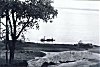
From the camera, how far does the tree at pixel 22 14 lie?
419cm

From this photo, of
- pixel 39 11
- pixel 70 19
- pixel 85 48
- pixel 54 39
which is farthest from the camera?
pixel 70 19

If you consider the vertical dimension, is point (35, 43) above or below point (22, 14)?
below

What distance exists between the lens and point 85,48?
4.68 meters

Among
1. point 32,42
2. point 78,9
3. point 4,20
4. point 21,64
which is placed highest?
point 78,9

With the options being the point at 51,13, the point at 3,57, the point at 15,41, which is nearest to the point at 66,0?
the point at 51,13

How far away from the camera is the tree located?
13.7 ft

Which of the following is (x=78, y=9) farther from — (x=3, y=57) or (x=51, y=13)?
(x=3, y=57)

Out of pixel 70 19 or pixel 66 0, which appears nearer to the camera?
pixel 66 0

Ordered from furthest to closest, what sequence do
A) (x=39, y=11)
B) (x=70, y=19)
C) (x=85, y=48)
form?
(x=70, y=19) → (x=85, y=48) → (x=39, y=11)

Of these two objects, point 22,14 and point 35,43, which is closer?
point 22,14

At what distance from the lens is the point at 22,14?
4.27m

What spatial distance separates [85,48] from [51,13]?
3.26ft

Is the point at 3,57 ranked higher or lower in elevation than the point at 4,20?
lower

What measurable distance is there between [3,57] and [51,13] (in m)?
1.26
